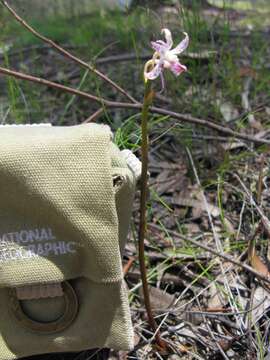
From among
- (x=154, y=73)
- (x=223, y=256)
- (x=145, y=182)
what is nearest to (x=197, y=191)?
(x=223, y=256)

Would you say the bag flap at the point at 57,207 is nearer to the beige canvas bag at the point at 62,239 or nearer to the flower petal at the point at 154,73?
the beige canvas bag at the point at 62,239

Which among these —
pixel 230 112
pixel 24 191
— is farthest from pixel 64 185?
pixel 230 112

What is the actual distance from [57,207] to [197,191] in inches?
28.0

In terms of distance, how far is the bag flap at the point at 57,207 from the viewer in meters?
1.01

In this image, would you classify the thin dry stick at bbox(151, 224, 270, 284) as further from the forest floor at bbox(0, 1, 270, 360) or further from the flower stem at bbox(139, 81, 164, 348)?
the flower stem at bbox(139, 81, 164, 348)

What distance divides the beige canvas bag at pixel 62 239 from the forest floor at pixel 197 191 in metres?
0.13

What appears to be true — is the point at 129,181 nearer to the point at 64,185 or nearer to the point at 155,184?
the point at 64,185

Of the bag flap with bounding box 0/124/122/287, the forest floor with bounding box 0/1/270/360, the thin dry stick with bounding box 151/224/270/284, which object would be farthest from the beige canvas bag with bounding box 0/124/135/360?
the thin dry stick with bounding box 151/224/270/284

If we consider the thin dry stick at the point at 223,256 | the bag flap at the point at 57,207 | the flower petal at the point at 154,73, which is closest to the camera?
the flower petal at the point at 154,73

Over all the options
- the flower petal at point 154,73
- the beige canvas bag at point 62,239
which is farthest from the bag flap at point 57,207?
the flower petal at point 154,73

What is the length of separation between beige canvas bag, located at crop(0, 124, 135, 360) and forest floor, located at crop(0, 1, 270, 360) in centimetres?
13

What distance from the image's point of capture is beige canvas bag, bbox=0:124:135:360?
102 centimetres

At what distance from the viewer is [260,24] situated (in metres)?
2.54

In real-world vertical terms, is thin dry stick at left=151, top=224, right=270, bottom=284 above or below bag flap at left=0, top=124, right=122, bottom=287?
below
